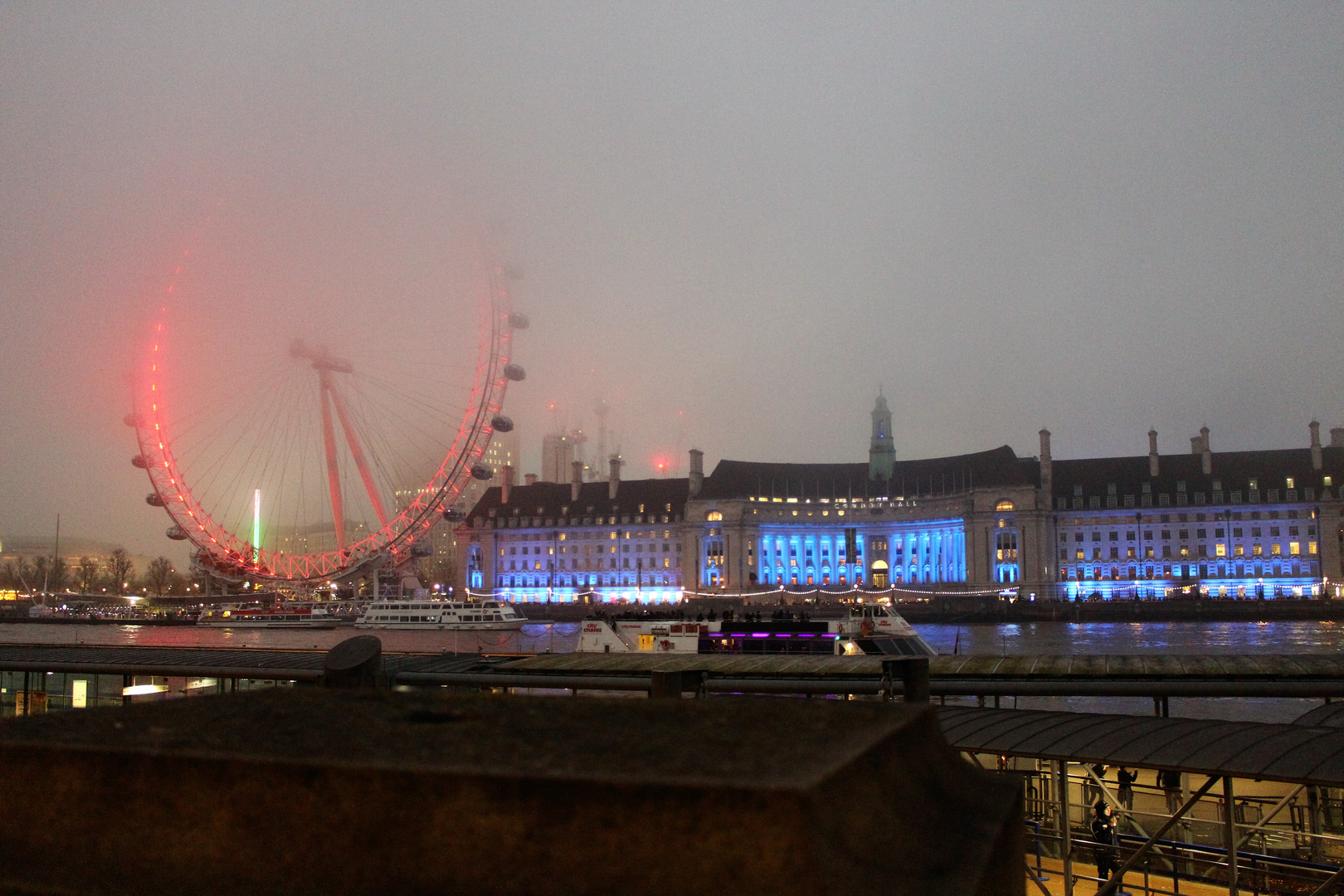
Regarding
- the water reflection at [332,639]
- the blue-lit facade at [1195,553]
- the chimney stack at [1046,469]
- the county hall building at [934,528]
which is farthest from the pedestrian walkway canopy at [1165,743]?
the chimney stack at [1046,469]

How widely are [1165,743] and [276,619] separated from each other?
12042 centimetres

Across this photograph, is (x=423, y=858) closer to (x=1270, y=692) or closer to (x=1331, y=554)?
(x=1270, y=692)

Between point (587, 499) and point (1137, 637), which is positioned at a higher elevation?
point (587, 499)

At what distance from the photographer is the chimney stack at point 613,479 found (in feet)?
562

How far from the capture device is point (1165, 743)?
8852mm

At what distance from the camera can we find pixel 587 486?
17500cm

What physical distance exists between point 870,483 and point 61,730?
166 meters

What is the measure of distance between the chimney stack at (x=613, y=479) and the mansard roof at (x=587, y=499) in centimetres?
54

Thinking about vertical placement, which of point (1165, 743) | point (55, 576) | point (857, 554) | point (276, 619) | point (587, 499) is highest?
point (587, 499)

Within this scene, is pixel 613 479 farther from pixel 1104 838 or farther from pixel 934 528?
pixel 1104 838

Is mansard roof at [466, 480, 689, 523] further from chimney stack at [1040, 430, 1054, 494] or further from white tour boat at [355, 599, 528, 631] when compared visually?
white tour boat at [355, 599, 528, 631]

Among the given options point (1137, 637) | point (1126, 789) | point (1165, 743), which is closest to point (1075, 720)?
point (1165, 743)

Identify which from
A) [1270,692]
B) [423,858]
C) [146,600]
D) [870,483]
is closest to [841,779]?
[423,858]

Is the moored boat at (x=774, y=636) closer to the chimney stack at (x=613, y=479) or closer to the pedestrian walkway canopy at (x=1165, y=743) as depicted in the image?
the pedestrian walkway canopy at (x=1165, y=743)
